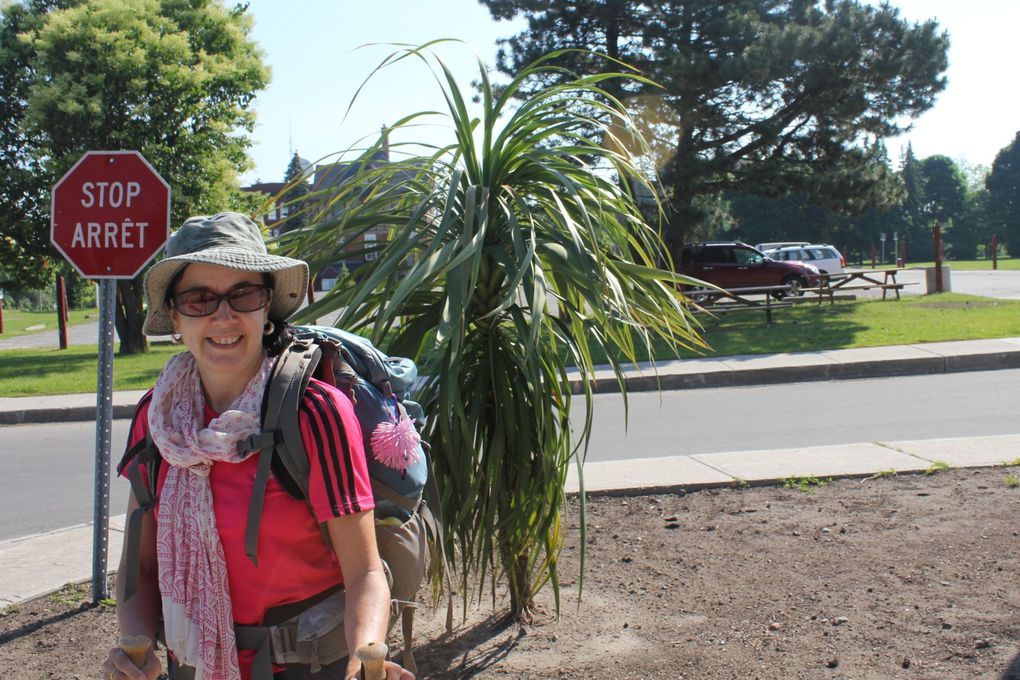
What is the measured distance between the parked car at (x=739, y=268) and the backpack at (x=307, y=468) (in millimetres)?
26884

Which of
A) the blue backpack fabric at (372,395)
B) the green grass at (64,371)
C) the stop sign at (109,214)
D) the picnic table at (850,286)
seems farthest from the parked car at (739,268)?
the blue backpack fabric at (372,395)

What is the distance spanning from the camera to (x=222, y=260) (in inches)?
79.4

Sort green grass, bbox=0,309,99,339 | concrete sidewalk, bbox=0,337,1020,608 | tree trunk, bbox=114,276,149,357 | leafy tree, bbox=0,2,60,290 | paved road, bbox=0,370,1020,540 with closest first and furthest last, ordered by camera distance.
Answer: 1. concrete sidewalk, bbox=0,337,1020,608
2. paved road, bbox=0,370,1020,540
3. leafy tree, bbox=0,2,60,290
4. tree trunk, bbox=114,276,149,357
5. green grass, bbox=0,309,99,339

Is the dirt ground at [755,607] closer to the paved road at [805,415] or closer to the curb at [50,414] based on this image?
the paved road at [805,415]

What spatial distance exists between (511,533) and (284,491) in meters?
1.85

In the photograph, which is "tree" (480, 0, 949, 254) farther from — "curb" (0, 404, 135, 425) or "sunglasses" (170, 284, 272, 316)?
"sunglasses" (170, 284, 272, 316)

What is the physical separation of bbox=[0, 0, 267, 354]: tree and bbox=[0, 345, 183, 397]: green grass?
1507mm

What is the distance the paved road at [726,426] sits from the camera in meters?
7.84

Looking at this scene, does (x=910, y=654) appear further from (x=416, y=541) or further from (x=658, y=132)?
(x=658, y=132)

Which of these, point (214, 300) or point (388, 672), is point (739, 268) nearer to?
point (214, 300)

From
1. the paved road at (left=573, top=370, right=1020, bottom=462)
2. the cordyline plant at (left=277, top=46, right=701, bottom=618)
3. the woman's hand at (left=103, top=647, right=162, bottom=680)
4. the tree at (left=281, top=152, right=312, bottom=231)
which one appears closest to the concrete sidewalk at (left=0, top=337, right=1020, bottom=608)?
the cordyline plant at (left=277, top=46, right=701, bottom=618)

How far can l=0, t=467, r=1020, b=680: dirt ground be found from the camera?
3520 mm

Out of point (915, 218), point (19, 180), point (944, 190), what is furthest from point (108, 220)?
point (944, 190)

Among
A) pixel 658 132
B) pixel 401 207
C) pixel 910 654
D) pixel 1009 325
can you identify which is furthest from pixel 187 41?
pixel 910 654
